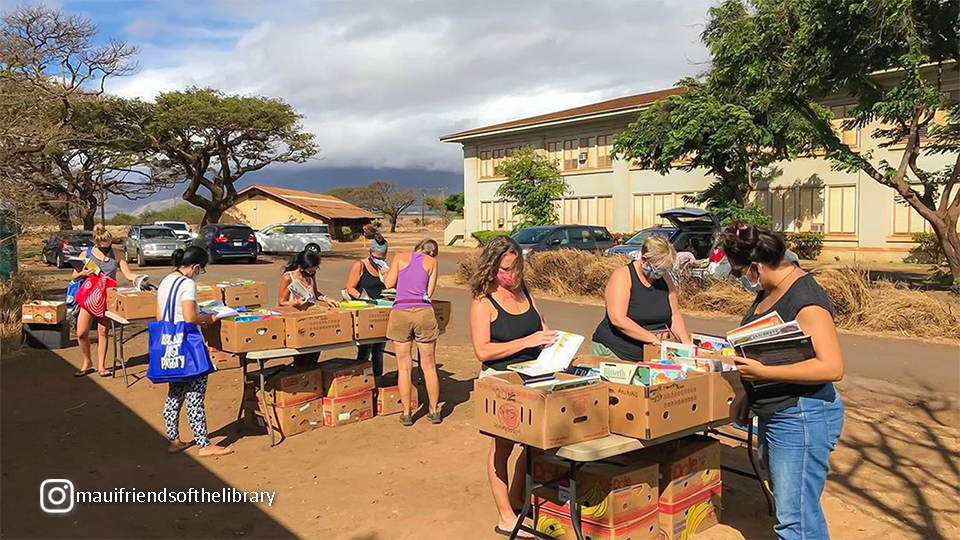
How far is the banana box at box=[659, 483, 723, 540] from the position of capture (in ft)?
13.8

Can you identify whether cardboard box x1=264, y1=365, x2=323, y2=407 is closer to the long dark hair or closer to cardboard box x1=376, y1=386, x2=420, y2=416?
cardboard box x1=376, y1=386, x2=420, y2=416

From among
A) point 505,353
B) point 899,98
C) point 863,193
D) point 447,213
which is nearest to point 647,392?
point 505,353

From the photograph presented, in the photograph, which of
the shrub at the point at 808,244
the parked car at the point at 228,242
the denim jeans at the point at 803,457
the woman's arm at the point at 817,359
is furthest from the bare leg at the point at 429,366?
the parked car at the point at 228,242

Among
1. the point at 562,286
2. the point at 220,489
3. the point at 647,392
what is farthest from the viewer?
the point at 562,286

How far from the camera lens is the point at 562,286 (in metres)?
15.8

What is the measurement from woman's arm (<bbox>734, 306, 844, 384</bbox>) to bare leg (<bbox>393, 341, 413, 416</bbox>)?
12.6 feet

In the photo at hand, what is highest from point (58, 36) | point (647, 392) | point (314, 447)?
point (58, 36)

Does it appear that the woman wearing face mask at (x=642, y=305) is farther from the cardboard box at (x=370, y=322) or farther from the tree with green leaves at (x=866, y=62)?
the tree with green leaves at (x=866, y=62)

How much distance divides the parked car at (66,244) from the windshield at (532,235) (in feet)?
48.0

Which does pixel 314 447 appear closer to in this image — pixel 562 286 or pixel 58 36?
pixel 562 286

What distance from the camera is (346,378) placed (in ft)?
22.0

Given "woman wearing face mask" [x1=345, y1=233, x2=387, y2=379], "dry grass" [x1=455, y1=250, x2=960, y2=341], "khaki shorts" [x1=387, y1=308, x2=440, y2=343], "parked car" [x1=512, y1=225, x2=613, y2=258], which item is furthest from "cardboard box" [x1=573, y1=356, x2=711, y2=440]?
"parked car" [x1=512, y1=225, x2=613, y2=258]

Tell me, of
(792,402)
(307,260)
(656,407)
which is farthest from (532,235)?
(792,402)

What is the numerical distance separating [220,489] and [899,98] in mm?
12995
